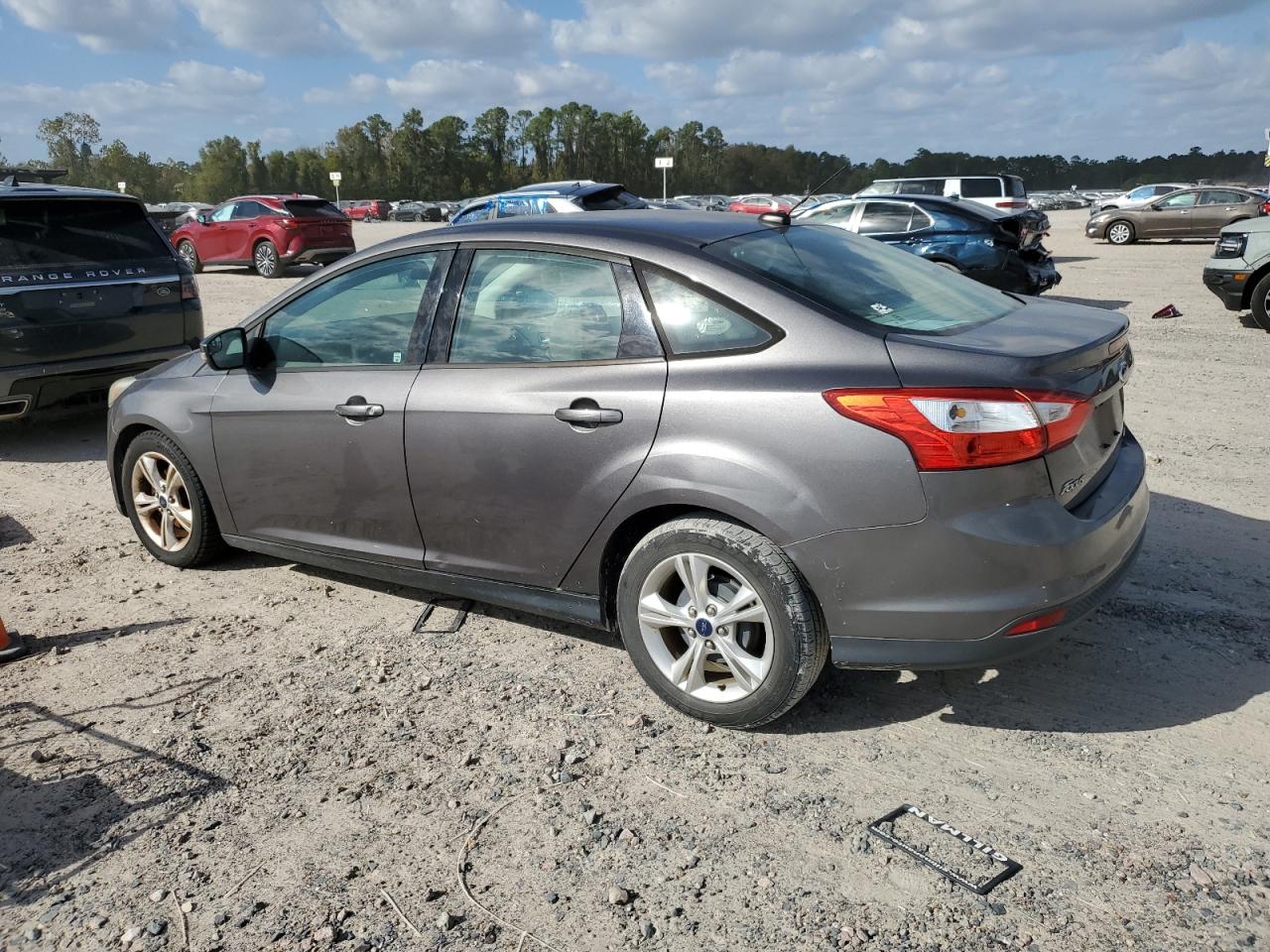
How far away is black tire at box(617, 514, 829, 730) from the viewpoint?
3.05 meters

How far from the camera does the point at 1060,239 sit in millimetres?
30734

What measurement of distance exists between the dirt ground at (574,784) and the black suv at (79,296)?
9.37ft

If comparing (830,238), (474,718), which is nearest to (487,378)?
(474,718)

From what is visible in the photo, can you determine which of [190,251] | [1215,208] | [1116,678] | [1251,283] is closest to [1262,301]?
[1251,283]

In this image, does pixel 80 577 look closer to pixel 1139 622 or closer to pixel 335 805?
pixel 335 805

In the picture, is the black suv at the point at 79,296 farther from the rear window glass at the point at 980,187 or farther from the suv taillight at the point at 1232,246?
the rear window glass at the point at 980,187

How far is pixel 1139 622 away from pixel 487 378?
2.69 metres

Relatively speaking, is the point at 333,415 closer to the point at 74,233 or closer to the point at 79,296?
the point at 79,296

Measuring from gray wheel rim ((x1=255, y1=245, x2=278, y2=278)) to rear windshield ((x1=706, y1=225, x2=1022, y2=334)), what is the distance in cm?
1870

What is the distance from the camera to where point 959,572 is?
2859mm

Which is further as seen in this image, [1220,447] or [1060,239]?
[1060,239]

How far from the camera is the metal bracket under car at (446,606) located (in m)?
4.17

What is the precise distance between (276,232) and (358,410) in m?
18.1

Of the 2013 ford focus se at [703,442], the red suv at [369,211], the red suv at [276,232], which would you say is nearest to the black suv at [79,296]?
the 2013 ford focus se at [703,442]
